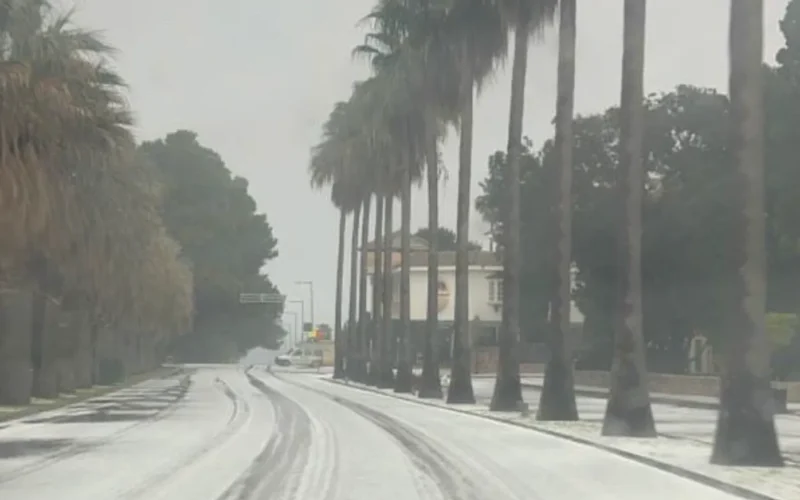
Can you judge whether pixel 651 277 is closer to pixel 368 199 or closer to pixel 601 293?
pixel 601 293

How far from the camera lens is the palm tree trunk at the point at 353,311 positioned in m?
91.9

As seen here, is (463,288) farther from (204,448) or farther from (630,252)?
(204,448)

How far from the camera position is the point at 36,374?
2067 inches

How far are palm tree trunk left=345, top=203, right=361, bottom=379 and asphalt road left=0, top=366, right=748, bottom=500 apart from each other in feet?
164

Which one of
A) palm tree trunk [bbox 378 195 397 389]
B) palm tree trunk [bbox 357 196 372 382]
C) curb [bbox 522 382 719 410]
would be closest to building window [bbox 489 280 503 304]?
palm tree trunk [bbox 357 196 372 382]

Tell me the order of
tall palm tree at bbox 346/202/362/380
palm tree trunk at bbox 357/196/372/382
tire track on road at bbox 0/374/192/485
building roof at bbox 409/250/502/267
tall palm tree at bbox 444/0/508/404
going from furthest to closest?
1. building roof at bbox 409/250/502/267
2. tall palm tree at bbox 346/202/362/380
3. palm tree trunk at bbox 357/196/372/382
4. tall palm tree at bbox 444/0/508/404
5. tire track on road at bbox 0/374/192/485

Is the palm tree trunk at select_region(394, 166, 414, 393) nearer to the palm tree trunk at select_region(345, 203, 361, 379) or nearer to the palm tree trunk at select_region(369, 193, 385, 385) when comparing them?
the palm tree trunk at select_region(369, 193, 385, 385)

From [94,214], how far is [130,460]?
20.6m

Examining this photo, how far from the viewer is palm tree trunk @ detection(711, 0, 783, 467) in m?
23.2

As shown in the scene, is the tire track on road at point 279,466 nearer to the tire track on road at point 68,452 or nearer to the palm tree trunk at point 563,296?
the tire track on road at point 68,452

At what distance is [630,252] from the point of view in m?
32.2

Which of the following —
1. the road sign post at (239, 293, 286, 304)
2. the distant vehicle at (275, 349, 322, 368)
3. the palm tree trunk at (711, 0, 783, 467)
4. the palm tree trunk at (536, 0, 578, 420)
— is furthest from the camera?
the distant vehicle at (275, 349, 322, 368)

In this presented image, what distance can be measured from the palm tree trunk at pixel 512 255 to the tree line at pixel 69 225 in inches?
461

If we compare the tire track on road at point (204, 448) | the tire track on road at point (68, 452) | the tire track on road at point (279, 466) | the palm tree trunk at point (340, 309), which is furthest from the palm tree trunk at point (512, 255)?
the palm tree trunk at point (340, 309)
